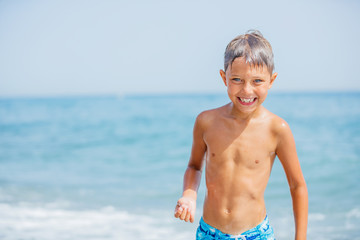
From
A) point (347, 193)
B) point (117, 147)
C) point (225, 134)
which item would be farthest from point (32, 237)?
point (117, 147)

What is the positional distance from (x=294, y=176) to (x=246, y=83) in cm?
51

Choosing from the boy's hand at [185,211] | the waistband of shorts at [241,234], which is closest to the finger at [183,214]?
the boy's hand at [185,211]

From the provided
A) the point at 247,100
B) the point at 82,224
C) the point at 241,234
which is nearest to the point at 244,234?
the point at 241,234

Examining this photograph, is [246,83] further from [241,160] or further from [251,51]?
[241,160]

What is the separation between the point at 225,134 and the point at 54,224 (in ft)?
14.0

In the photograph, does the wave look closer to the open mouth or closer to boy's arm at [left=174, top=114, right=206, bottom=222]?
boy's arm at [left=174, top=114, right=206, bottom=222]

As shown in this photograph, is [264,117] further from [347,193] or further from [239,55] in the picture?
[347,193]

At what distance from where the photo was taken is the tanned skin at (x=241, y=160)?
196 cm

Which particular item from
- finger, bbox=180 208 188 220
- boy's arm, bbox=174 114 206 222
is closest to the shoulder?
boy's arm, bbox=174 114 206 222

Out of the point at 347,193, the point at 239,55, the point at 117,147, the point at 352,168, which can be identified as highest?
the point at 117,147

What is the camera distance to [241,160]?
80.0 inches

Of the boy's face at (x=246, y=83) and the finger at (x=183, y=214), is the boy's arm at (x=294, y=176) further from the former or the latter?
the finger at (x=183, y=214)

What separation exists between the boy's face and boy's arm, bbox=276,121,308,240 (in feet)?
0.63

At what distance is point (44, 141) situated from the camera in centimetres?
1484
